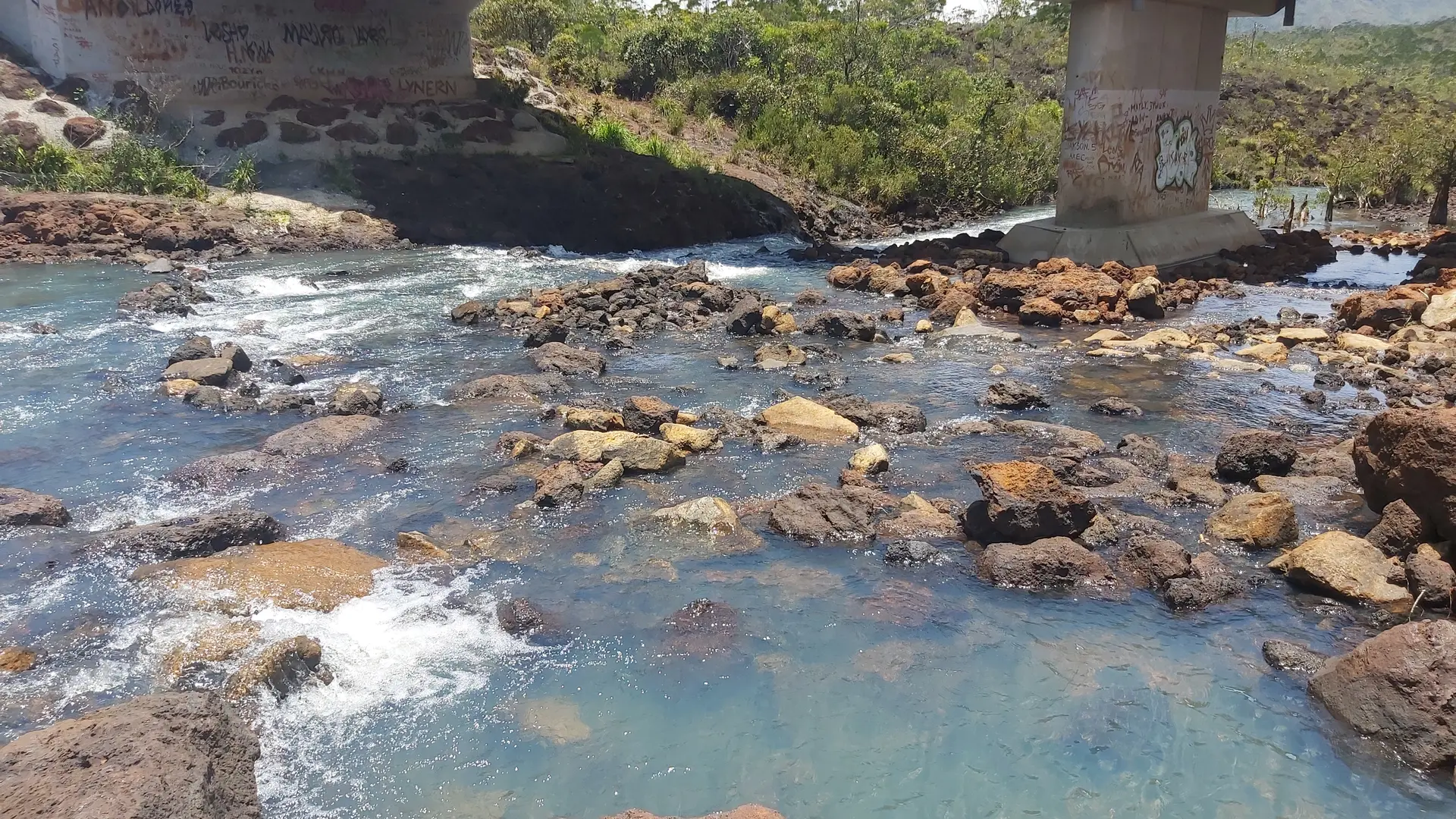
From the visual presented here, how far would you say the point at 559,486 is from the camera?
29.0 ft

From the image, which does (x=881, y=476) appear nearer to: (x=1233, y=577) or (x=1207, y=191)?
(x=1233, y=577)

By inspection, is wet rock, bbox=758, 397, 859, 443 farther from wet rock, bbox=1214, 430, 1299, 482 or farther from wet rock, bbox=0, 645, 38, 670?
wet rock, bbox=0, 645, 38, 670

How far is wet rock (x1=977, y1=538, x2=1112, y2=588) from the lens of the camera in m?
7.30

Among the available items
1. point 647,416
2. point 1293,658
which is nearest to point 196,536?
point 647,416

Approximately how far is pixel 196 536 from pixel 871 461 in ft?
18.3

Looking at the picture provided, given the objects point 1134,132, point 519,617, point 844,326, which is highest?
point 1134,132

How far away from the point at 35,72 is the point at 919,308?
21.7 metres

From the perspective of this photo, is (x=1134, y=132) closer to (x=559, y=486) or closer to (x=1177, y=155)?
(x=1177, y=155)

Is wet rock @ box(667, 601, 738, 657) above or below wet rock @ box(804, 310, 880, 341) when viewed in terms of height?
below

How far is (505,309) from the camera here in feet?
54.1

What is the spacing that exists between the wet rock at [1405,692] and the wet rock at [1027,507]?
2.28m

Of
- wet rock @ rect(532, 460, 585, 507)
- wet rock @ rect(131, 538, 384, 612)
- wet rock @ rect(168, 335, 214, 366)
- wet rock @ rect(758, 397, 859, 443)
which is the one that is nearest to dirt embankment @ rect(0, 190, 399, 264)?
wet rock @ rect(168, 335, 214, 366)

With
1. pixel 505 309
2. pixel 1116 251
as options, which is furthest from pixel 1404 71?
pixel 505 309

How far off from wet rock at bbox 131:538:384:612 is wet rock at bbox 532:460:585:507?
154 centimetres
